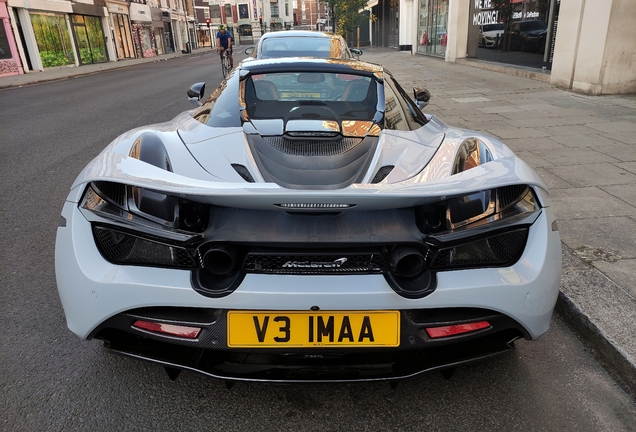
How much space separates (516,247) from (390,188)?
568 millimetres

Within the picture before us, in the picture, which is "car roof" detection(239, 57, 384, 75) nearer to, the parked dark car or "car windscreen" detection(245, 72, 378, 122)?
"car windscreen" detection(245, 72, 378, 122)

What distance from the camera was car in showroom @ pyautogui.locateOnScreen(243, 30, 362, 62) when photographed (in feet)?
25.1

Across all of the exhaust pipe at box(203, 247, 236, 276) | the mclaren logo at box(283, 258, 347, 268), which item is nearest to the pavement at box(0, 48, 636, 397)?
the mclaren logo at box(283, 258, 347, 268)

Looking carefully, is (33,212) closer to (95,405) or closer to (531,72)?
(95,405)

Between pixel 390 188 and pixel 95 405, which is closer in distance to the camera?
pixel 390 188

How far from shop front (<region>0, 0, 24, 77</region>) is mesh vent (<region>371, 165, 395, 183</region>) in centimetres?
2574

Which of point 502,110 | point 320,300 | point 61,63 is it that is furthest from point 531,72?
point 61,63

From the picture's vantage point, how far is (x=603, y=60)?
9273mm

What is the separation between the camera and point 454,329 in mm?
1719

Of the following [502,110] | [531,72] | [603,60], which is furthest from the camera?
[531,72]

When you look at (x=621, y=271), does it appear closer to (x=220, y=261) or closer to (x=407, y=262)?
(x=407, y=262)

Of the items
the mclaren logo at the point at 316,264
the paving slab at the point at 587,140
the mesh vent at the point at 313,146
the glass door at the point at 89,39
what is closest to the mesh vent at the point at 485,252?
the mclaren logo at the point at 316,264

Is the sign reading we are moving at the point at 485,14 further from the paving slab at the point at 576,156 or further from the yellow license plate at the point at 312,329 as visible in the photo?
the yellow license plate at the point at 312,329

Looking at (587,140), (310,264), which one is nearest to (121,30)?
(587,140)
